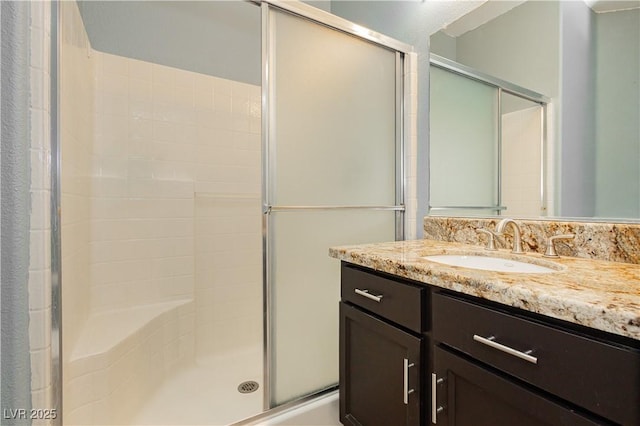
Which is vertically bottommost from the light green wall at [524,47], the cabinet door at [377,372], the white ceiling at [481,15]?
the cabinet door at [377,372]

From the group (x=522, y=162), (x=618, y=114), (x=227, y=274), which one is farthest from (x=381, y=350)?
(x=227, y=274)

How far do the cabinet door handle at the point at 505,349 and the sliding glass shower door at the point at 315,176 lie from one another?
33.4 inches

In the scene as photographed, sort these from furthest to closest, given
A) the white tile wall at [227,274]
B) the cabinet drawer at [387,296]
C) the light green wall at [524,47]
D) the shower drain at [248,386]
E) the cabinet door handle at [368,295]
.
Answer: the white tile wall at [227,274] < the shower drain at [248,386] < the light green wall at [524,47] < the cabinet door handle at [368,295] < the cabinet drawer at [387,296]

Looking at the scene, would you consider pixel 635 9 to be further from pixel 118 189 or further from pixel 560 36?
pixel 118 189

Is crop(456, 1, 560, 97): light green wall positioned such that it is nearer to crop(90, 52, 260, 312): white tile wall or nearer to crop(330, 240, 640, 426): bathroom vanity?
crop(330, 240, 640, 426): bathroom vanity

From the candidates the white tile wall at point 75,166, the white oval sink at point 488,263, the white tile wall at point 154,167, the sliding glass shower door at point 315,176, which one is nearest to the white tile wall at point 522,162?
the white oval sink at point 488,263

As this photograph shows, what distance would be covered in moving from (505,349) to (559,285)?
18 centimetres

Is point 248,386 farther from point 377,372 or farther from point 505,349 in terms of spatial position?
point 505,349

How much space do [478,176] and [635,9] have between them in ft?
2.38

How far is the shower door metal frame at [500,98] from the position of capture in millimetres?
1187

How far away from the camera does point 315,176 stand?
4.72ft

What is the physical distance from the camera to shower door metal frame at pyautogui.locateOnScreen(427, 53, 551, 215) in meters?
1.19

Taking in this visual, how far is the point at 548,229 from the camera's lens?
1.13 metres

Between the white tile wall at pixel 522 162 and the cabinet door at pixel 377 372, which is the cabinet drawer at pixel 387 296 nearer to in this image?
the cabinet door at pixel 377 372
